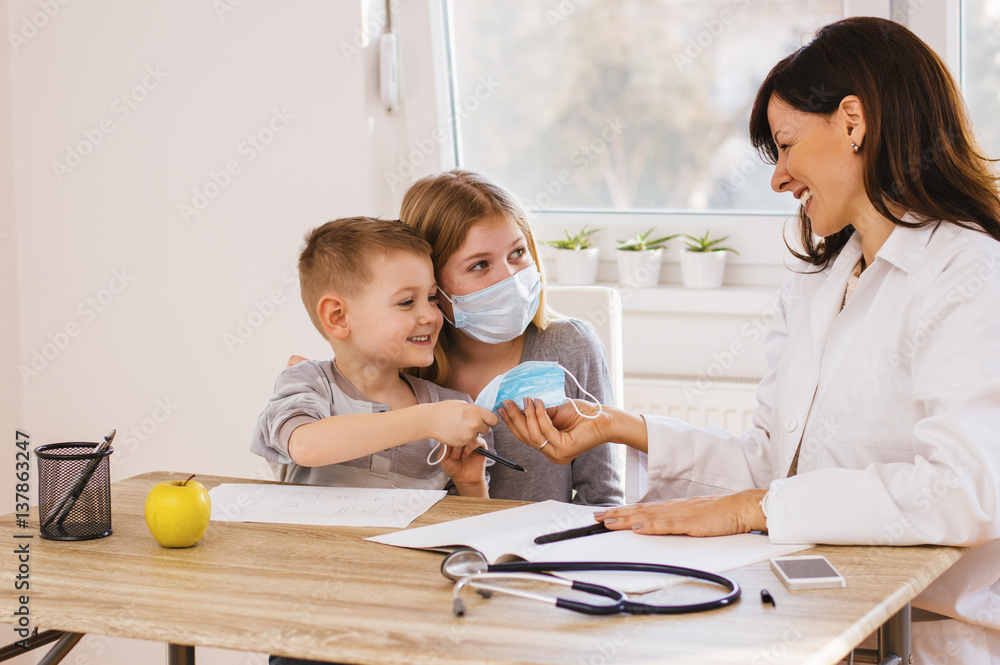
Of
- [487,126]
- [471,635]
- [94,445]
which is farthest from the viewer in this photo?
[487,126]

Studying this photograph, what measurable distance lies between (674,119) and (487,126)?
59cm

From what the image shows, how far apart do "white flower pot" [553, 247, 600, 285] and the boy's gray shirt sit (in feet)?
3.71

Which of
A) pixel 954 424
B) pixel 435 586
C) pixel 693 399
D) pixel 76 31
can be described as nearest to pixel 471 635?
pixel 435 586

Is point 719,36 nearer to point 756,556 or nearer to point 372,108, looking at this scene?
point 372,108

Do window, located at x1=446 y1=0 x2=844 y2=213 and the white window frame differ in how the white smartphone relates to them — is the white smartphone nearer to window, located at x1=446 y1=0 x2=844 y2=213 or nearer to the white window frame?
the white window frame

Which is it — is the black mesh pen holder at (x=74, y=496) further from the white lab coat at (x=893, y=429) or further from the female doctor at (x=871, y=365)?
the white lab coat at (x=893, y=429)

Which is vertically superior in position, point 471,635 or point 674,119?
point 674,119

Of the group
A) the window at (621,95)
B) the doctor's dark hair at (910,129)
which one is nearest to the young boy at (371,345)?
the doctor's dark hair at (910,129)

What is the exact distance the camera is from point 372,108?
253cm

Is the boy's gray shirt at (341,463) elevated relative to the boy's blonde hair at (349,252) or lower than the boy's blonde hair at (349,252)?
lower

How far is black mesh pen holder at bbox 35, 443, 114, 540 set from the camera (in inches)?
47.6

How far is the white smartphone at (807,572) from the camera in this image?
0.98 meters

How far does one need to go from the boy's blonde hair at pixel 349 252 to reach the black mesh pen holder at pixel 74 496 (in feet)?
1.78

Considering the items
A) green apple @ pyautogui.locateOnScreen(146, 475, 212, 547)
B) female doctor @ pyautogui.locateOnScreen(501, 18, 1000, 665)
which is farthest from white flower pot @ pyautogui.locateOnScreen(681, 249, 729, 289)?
green apple @ pyautogui.locateOnScreen(146, 475, 212, 547)
